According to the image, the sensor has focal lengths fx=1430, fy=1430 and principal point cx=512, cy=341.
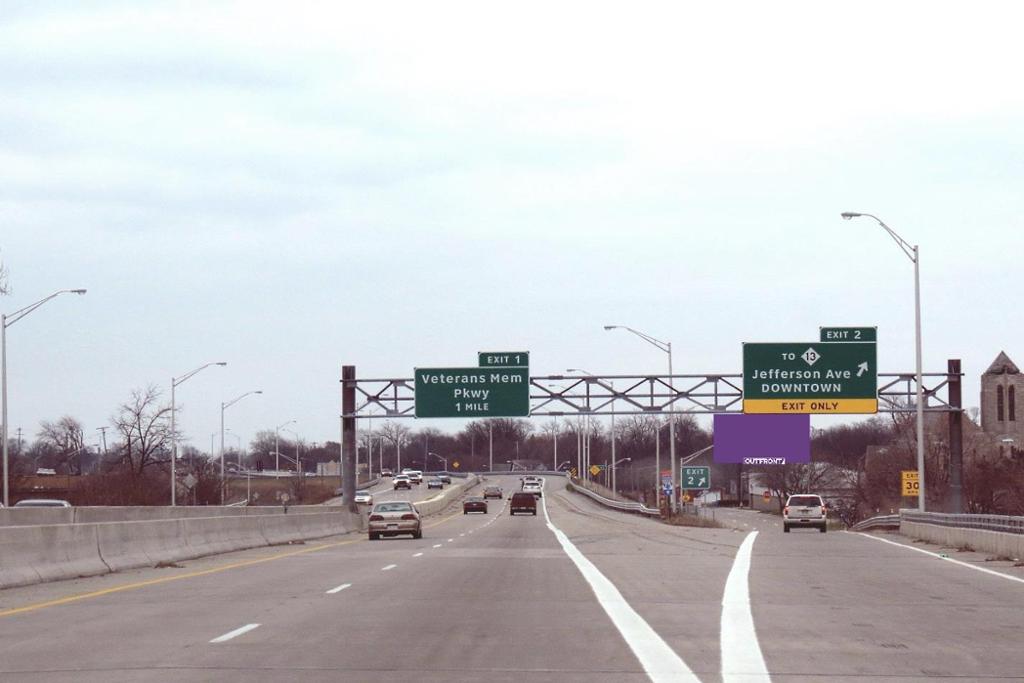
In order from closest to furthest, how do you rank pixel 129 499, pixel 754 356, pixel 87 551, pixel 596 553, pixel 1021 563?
pixel 87 551
pixel 1021 563
pixel 596 553
pixel 754 356
pixel 129 499

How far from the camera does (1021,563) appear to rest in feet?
91.0

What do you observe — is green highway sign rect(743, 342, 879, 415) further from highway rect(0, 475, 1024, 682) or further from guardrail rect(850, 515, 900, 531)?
highway rect(0, 475, 1024, 682)

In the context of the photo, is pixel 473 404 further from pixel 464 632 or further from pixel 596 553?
pixel 464 632

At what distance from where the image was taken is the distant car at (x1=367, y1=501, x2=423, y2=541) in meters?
47.8

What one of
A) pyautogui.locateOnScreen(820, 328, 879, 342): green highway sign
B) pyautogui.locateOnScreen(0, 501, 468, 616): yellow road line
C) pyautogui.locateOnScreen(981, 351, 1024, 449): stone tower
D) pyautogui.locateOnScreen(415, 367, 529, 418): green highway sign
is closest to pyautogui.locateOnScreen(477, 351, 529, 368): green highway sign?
pyautogui.locateOnScreen(415, 367, 529, 418): green highway sign

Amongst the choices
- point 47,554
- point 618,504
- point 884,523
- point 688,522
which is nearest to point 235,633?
point 47,554

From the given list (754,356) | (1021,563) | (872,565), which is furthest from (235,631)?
(754,356)

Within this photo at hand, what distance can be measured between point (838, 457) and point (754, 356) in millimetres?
125244

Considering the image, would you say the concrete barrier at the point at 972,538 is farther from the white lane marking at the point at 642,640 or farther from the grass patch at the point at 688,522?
the grass patch at the point at 688,522

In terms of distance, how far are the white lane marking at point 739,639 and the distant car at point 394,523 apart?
85.6ft

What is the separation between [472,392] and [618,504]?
4945 centimetres

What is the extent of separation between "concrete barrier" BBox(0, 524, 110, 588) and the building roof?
448 ft

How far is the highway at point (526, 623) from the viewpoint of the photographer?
11.4 meters

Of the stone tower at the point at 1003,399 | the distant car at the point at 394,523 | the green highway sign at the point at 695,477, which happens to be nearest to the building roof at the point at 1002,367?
the stone tower at the point at 1003,399
